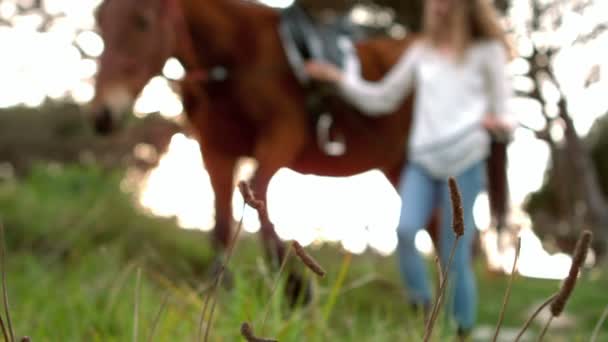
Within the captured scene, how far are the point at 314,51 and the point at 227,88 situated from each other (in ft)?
2.06

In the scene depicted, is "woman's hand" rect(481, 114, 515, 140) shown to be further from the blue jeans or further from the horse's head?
the horse's head

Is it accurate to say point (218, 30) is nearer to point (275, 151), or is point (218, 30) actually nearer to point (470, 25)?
point (275, 151)

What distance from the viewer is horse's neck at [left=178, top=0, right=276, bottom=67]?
17.1 feet

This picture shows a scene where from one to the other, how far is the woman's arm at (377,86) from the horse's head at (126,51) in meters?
0.94

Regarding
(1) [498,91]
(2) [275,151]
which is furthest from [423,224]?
(2) [275,151]

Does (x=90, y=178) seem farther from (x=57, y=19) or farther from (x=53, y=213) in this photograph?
(x=57, y=19)

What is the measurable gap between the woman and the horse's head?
4.99 ft

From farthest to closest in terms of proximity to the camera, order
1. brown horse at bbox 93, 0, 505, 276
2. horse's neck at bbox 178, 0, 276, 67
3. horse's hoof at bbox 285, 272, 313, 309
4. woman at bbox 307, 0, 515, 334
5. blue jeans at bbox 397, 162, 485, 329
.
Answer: horse's neck at bbox 178, 0, 276, 67, brown horse at bbox 93, 0, 505, 276, woman at bbox 307, 0, 515, 334, blue jeans at bbox 397, 162, 485, 329, horse's hoof at bbox 285, 272, 313, 309

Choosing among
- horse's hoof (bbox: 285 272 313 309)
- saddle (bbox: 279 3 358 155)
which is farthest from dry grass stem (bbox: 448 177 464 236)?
saddle (bbox: 279 3 358 155)

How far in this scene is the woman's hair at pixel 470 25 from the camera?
4.24m

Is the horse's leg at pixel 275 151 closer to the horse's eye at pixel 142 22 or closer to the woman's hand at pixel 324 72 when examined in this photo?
the woman's hand at pixel 324 72

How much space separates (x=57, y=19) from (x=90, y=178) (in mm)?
3705

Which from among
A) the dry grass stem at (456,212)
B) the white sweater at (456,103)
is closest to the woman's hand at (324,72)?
the white sweater at (456,103)

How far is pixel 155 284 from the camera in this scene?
4.61 metres
